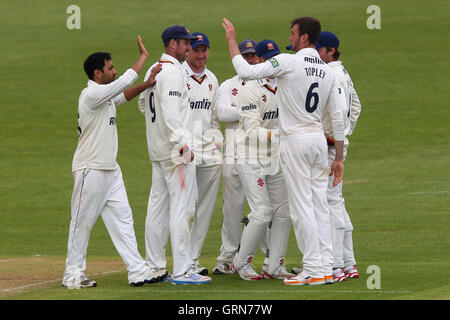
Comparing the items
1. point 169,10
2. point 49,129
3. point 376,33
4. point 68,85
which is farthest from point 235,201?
point 169,10

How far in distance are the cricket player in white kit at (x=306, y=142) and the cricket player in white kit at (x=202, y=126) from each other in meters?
1.30

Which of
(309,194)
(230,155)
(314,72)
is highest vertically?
(314,72)

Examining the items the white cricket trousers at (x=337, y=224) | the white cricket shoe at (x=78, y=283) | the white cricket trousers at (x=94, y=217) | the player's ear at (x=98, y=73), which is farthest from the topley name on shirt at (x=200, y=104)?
the white cricket shoe at (x=78, y=283)

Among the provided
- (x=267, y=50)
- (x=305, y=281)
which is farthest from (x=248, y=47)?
(x=305, y=281)

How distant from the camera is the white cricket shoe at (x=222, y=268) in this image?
430 inches

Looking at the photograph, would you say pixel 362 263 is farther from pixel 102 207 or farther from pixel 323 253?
pixel 102 207

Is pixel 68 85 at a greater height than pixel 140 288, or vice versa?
pixel 68 85

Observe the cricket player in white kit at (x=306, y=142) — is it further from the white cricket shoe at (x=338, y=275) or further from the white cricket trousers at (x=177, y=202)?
the white cricket trousers at (x=177, y=202)

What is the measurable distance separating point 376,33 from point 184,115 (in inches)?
1196

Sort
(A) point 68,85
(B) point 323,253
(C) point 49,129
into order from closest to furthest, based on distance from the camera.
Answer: (B) point 323,253 → (C) point 49,129 → (A) point 68,85

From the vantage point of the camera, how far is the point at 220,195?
1906 cm

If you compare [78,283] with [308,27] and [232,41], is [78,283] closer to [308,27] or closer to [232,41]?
[232,41]

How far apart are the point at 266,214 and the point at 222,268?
3.73 ft

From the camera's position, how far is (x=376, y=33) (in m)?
39.0
